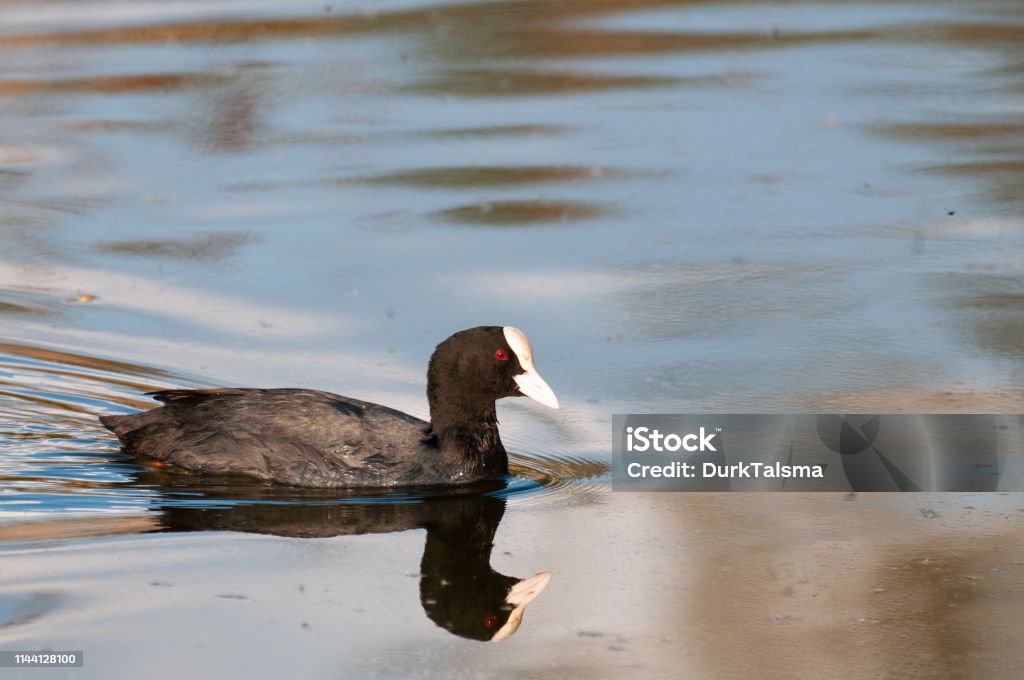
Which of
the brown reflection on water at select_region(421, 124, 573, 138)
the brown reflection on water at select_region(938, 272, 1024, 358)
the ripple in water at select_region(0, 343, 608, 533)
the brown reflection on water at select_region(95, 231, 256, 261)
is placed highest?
the brown reflection on water at select_region(421, 124, 573, 138)

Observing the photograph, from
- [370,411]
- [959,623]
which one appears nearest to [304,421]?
[370,411]

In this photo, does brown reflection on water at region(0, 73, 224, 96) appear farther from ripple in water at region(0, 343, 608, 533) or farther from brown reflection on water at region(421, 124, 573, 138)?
ripple in water at region(0, 343, 608, 533)

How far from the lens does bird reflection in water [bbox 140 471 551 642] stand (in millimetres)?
5430

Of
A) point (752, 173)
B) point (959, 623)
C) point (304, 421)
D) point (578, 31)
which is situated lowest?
point (959, 623)

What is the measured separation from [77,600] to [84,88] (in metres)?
8.58

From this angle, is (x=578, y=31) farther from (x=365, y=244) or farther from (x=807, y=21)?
(x=365, y=244)

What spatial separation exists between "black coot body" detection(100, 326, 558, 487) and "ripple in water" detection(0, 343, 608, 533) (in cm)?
8

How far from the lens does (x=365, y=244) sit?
31.9ft

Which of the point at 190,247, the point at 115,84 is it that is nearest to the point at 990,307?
the point at 190,247

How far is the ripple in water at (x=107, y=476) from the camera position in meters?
6.45

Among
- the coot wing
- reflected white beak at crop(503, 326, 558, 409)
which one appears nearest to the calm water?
the coot wing

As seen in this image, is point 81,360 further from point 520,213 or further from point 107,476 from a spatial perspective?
point 520,213

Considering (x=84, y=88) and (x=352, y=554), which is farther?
(x=84, y=88)

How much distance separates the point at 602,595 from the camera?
18.0 feet
